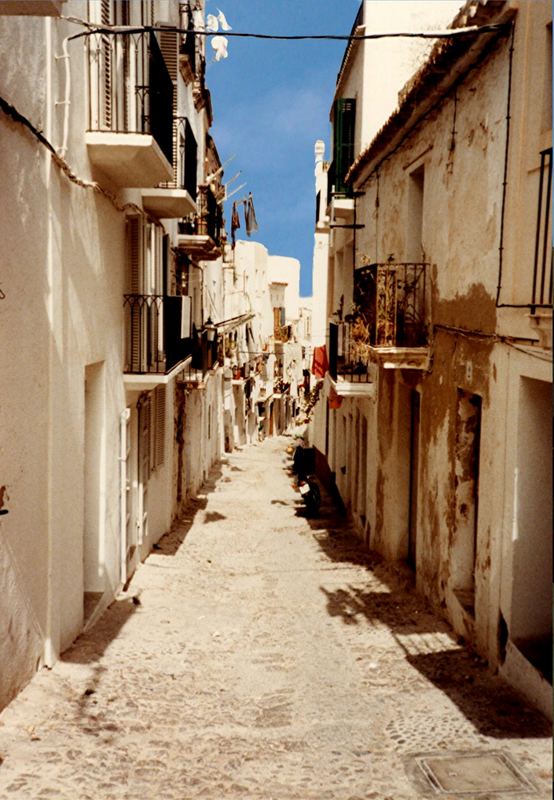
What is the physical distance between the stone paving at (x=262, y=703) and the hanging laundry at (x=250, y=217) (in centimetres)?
1779

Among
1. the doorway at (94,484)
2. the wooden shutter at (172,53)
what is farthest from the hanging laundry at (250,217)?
the doorway at (94,484)

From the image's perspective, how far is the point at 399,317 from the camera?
11.6 metres

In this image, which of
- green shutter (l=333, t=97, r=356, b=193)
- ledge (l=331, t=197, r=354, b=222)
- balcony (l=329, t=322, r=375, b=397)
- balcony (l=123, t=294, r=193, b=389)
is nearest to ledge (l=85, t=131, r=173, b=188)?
balcony (l=123, t=294, r=193, b=389)

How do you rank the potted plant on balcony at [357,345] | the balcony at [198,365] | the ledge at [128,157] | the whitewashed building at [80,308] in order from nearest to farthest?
the whitewashed building at [80,308] < the ledge at [128,157] < the potted plant on balcony at [357,345] < the balcony at [198,365]

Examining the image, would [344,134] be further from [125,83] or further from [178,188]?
[125,83]

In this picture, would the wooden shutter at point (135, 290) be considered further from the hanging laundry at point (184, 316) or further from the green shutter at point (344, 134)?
the green shutter at point (344, 134)

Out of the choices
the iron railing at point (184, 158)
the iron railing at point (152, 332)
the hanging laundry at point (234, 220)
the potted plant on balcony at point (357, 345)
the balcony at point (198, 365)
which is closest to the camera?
the iron railing at point (152, 332)

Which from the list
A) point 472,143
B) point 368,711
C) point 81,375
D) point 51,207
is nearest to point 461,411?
point 472,143

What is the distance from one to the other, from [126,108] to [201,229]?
370 inches

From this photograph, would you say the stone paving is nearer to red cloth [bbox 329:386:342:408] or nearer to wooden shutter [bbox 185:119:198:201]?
red cloth [bbox 329:386:342:408]

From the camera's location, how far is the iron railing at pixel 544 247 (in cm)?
713

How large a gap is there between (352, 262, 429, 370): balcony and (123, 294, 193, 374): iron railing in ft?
10.9

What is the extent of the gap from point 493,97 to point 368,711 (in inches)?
259

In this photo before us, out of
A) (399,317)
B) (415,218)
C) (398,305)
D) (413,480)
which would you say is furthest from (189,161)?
(413,480)
